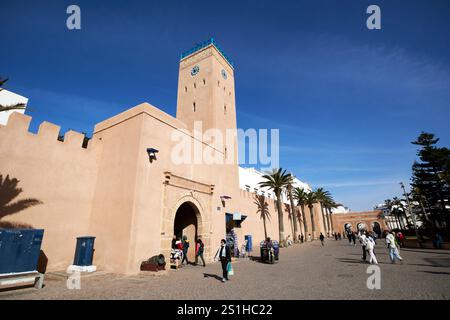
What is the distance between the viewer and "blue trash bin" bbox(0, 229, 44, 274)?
6.58 m

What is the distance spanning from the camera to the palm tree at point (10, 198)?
8.48 metres

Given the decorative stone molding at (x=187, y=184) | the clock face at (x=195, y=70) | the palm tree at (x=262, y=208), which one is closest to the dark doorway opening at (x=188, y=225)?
the decorative stone molding at (x=187, y=184)

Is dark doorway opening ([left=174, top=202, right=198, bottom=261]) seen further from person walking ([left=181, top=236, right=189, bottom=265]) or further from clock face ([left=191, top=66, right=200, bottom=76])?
clock face ([left=191, top=66, right=200, bottom=76])

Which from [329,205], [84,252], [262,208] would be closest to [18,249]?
[84,252]

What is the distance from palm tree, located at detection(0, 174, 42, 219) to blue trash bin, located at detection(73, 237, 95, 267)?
254 centimetres

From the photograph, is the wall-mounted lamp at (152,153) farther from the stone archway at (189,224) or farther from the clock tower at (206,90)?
the clock tower at (206,90)

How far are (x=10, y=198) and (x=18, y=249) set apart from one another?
9.85ft

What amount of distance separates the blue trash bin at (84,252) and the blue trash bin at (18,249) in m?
2.31

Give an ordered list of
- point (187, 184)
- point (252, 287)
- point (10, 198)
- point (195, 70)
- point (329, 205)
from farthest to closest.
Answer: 1. point (329, 205)
2. point (195, 70)
3. point (187, 184)
4. point (10, 198)
5. point (252, 287)

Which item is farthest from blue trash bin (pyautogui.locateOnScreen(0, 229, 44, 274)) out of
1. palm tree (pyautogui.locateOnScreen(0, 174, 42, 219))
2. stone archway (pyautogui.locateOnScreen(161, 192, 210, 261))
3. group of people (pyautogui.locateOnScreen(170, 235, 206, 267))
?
group of people (pyautogui.locateOnScreen(170, 235, 206, 267))

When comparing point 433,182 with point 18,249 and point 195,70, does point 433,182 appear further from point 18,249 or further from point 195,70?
point 18,249

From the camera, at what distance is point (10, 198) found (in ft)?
28.6
